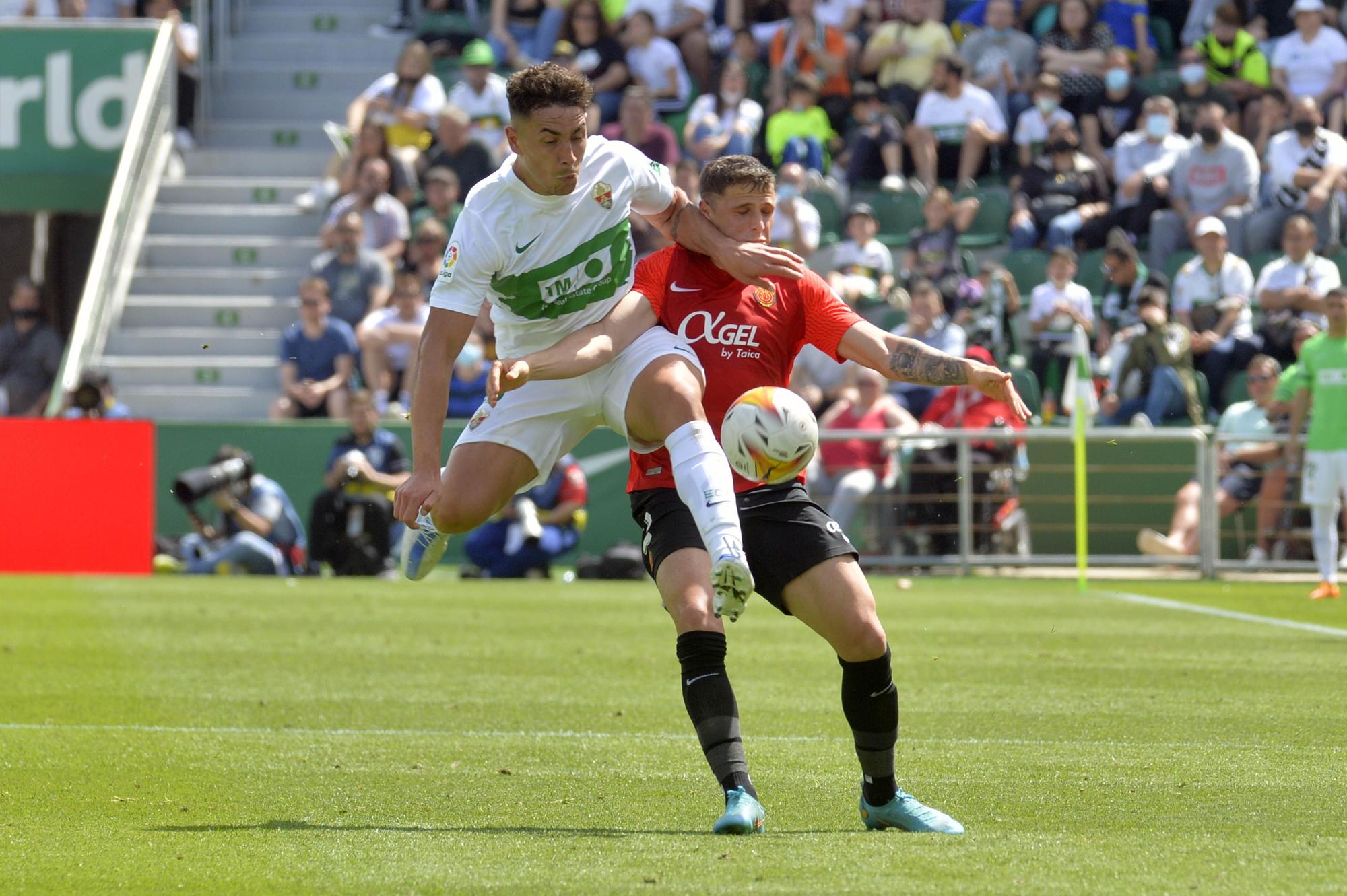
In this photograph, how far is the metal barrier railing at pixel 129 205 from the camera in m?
19.9

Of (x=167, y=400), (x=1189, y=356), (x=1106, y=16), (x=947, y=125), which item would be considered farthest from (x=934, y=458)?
(x=167, y=400)

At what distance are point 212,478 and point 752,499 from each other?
1123cm

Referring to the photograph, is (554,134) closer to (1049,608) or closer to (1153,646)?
(1153,646)

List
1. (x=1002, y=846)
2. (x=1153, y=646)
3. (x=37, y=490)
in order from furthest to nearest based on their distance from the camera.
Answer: (x=37, y=490), (x=1153, y=646), (x=1002, y=846)

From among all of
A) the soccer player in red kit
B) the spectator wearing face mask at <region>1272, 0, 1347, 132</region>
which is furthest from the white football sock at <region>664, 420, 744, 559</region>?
the spectator wearing face mask at <region>1272, 0, 1347, 132</region>

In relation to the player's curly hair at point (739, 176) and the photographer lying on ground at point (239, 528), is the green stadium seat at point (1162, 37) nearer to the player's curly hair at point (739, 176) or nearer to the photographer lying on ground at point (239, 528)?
the photographer lying on ground at point (239, 528)

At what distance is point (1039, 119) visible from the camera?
19906 millimetres

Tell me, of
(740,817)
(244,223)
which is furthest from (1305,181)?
(740,817)

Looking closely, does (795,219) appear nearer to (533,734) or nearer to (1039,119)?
(1039,119)

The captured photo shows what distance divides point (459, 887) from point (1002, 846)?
1.50 metres

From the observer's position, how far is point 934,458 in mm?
16812

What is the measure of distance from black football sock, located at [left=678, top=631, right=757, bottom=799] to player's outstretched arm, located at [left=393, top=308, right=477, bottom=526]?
0.93 m

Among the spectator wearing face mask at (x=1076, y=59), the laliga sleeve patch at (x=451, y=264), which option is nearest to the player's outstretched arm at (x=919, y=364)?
the laliga sleeve patch at (x=451, y=264)

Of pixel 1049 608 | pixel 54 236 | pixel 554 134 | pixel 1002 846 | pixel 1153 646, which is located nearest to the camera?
pixel 1002 846
